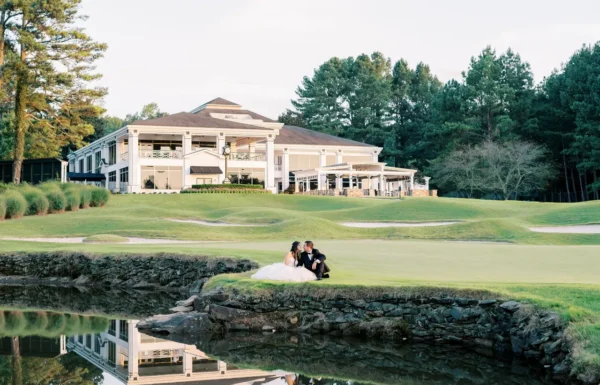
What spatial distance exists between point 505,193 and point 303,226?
37452mm

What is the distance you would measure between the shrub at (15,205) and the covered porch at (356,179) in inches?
1037

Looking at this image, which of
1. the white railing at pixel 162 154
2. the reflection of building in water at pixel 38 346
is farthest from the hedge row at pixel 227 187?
the reflection of building in water at pixel 38 346

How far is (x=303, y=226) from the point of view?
105 ft

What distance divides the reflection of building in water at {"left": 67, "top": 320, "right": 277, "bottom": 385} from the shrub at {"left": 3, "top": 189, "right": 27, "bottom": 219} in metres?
24.2

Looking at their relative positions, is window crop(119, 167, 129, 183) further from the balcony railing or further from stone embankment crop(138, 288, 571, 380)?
stone embankment crop(138, 288, 571, 380)

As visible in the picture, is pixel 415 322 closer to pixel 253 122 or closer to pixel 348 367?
pixel 348 367

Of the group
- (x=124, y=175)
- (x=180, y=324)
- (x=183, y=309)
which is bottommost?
(x=180, y=324)

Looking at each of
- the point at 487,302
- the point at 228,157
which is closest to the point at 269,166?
the point at 228,157

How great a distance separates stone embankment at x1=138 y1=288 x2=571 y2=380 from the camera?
12.1 meters

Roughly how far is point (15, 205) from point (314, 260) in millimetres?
25953

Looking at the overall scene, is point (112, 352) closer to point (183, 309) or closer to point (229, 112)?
point (183, 309)

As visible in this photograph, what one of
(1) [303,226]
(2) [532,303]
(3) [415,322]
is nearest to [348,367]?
(3) [415,322]

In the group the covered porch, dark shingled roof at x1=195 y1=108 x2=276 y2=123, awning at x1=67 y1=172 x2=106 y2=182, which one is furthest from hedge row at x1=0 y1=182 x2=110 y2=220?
dark shingled roof at x1=195 y1=108 x2=276 y2=123

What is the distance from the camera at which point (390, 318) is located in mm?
13883
